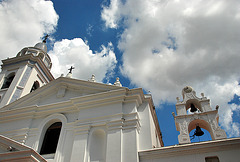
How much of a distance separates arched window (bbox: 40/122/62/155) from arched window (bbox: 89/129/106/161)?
235 cm

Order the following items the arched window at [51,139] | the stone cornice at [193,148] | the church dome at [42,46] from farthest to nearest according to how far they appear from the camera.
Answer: the church dome at [42,46]
the arched window at [51,139]
the stone cornice at [193,148]

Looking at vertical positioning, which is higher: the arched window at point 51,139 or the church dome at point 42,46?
the church dome at point 42,46

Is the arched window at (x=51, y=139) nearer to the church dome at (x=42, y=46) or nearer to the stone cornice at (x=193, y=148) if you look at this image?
the stone cornice at (x=193, y=148)

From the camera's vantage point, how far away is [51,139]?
39.4 ft

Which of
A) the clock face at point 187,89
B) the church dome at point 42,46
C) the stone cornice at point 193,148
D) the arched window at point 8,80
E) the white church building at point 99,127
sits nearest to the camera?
the stone cornice at point 193,148

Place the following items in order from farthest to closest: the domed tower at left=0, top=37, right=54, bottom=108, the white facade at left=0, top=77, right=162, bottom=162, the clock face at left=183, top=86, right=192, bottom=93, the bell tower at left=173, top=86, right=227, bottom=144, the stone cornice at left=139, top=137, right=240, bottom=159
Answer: the domed tower at left=0, top=37, right=54, bottom=108
the clock face at left=183, top=86, right=192, bottom=93
the bell tower at left=173, top=86, right=227, bottom=144
the white facade at left=0, top=77, right=162, bottom=162
the stone cornice at left=139, top=137, right=240, bottom=159

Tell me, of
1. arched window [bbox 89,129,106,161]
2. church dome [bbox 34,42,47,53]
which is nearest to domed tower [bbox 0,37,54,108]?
church dome [bbox 34,42,47,53]

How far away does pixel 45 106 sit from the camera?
13.0 meters

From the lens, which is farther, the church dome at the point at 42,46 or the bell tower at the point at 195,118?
the church dome at the point at 42,46

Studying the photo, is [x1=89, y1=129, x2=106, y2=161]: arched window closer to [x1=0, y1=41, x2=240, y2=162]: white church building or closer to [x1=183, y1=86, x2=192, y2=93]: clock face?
[x1=0, y1=41, x2=240, y2=162]: white church building

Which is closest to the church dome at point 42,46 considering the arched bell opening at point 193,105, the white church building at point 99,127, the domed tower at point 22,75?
the domed tower at point 22,75

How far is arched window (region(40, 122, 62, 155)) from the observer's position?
11.6m

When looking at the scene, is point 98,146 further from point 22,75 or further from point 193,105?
point 22,75

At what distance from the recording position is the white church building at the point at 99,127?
29.3 feet
